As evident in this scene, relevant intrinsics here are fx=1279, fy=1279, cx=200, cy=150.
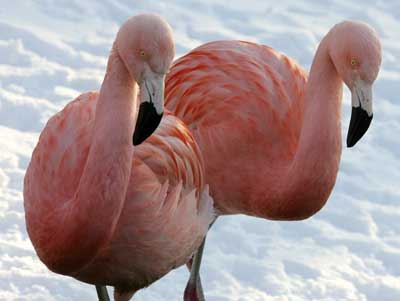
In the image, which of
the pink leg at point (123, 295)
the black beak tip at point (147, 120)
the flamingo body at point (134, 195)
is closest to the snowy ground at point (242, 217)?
the pink leg at point (123, 295)

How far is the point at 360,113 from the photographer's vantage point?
451cm

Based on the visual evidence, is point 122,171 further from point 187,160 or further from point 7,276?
point 7,276

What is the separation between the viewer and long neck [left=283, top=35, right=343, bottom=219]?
4.86 meters

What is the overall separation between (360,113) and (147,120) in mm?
846

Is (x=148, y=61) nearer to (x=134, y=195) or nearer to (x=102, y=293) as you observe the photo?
(x=134, y=195)

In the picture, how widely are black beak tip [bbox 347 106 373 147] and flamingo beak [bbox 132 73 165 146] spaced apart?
0.77 m

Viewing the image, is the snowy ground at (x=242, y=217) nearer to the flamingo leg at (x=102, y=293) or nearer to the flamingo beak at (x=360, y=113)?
the flamingo leg at (x=102, y=293)

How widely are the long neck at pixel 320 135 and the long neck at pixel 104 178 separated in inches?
34.0

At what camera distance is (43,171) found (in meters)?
4.46

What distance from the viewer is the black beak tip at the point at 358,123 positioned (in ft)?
14.8

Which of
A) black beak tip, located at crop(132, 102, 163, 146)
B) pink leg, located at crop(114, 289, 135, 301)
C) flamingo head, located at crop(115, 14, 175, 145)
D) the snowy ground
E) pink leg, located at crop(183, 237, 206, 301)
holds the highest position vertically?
flamingo head, located at crop(115, 14, 175, 145)

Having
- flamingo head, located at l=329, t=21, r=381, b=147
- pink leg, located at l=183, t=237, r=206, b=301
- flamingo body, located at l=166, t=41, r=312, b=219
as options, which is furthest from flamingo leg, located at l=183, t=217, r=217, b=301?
flamingo head, located at l=329, t=21, r=381, b=147

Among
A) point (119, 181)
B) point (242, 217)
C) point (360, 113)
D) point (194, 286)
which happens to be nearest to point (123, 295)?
point (119, 181)

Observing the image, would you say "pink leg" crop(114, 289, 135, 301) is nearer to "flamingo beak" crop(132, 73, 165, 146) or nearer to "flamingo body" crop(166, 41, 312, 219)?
"flamingo body" crop(166, 41, 312, 219)
